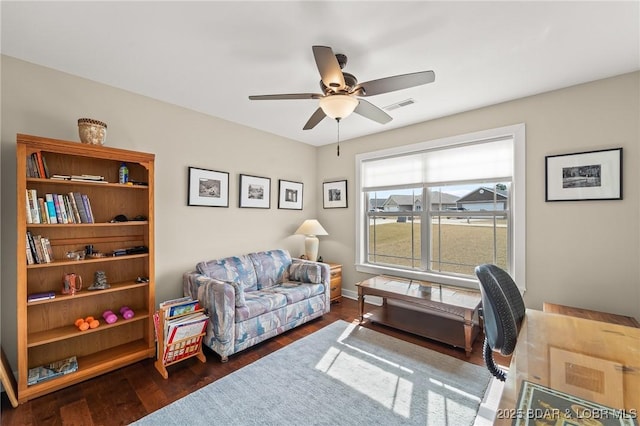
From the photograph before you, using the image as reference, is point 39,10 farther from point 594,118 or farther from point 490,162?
point 594,118

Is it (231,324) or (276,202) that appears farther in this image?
(276,202)

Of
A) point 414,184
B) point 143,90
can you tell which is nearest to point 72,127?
point 143,90

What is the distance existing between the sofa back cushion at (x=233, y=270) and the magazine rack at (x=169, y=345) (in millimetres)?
643

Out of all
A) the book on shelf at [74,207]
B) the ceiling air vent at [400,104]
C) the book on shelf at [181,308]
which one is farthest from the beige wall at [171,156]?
the ceiling air vent at [400,104]

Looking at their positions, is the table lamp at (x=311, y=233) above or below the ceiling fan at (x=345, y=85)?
below

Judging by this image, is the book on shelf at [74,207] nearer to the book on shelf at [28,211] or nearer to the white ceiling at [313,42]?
the book on shelf at [28,211]

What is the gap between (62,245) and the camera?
92.5 inches

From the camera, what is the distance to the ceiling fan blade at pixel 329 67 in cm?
154

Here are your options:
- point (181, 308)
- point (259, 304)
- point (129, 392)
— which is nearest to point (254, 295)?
point (259, 304)

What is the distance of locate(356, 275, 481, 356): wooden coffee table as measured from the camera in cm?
268

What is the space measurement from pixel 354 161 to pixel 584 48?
2.79 meters

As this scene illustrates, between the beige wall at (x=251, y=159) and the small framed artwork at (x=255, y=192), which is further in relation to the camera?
the small framed artwork at (x=255, y=192)

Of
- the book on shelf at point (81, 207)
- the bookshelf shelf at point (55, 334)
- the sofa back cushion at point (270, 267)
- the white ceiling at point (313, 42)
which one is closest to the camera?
the white ceiling at point (313, 42)

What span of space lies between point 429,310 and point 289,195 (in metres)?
2.63
